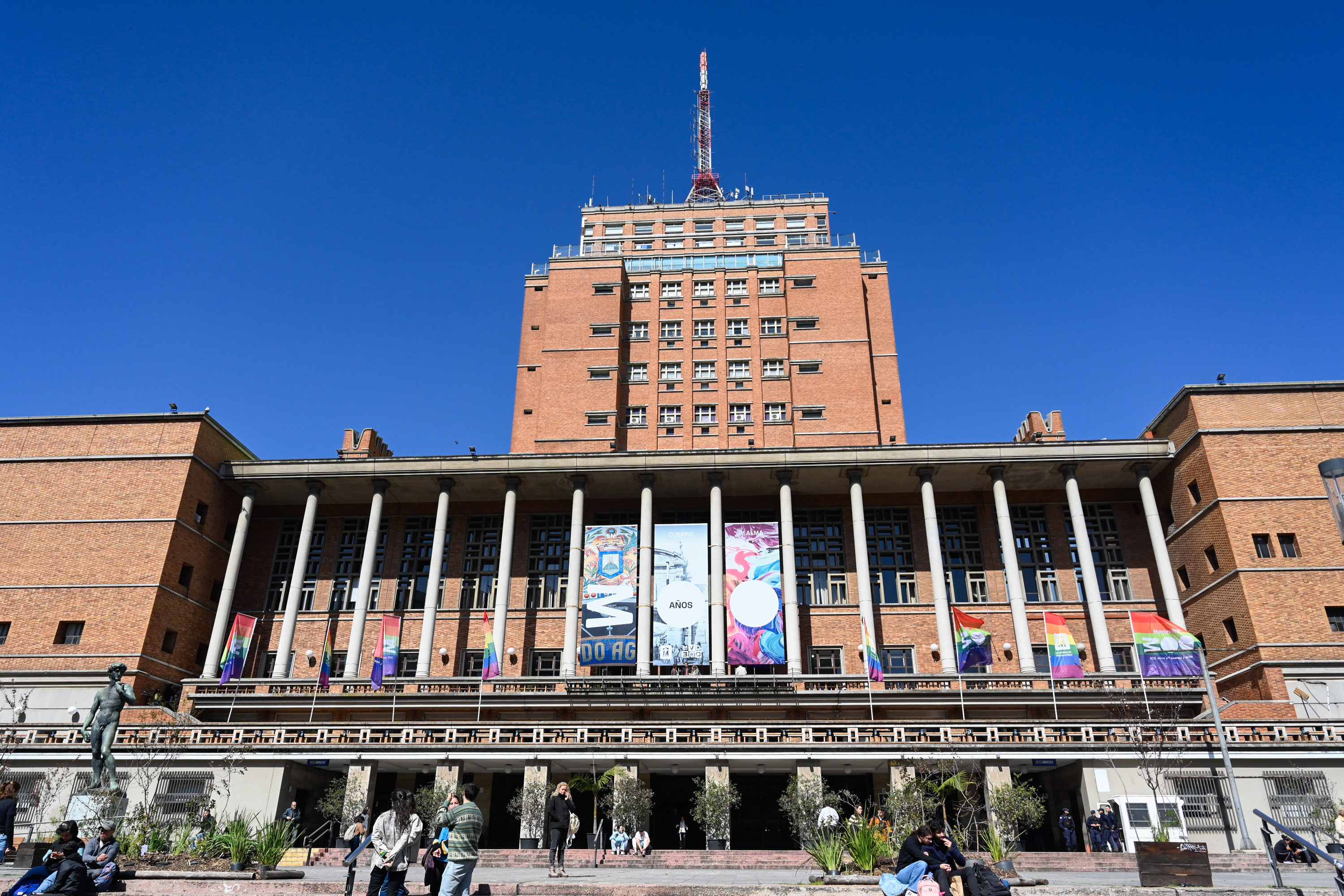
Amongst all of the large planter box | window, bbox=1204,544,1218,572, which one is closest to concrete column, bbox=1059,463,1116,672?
window, bbox=1204,544,1218,572

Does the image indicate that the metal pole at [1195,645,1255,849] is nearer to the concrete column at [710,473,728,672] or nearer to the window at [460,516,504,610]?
the concrete column at [710,473,728,672]

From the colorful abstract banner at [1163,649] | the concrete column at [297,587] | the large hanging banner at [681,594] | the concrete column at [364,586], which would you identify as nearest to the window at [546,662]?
the large hanging banner at [681,594]

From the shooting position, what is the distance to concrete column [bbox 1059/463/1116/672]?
36.6m

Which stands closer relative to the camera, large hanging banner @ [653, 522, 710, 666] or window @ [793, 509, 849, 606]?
large hanging banner @ [653, 522, 710, 666]

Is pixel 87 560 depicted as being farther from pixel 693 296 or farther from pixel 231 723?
pixel 693 296

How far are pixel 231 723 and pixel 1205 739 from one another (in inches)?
1312

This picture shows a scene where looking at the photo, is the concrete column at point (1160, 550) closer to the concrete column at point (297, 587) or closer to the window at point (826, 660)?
the window at point (826, 660)

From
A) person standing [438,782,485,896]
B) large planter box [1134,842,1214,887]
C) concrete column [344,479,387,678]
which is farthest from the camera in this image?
concrete column [344,479,387,678]

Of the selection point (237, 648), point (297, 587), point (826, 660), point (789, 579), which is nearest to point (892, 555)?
point (826, 660)

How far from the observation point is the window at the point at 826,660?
135 ft

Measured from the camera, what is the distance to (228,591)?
40.2 m

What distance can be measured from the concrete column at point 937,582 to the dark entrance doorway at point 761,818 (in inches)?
320

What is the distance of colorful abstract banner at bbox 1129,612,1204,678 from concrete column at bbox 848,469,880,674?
31.8 feet

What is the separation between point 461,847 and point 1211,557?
113 feet
